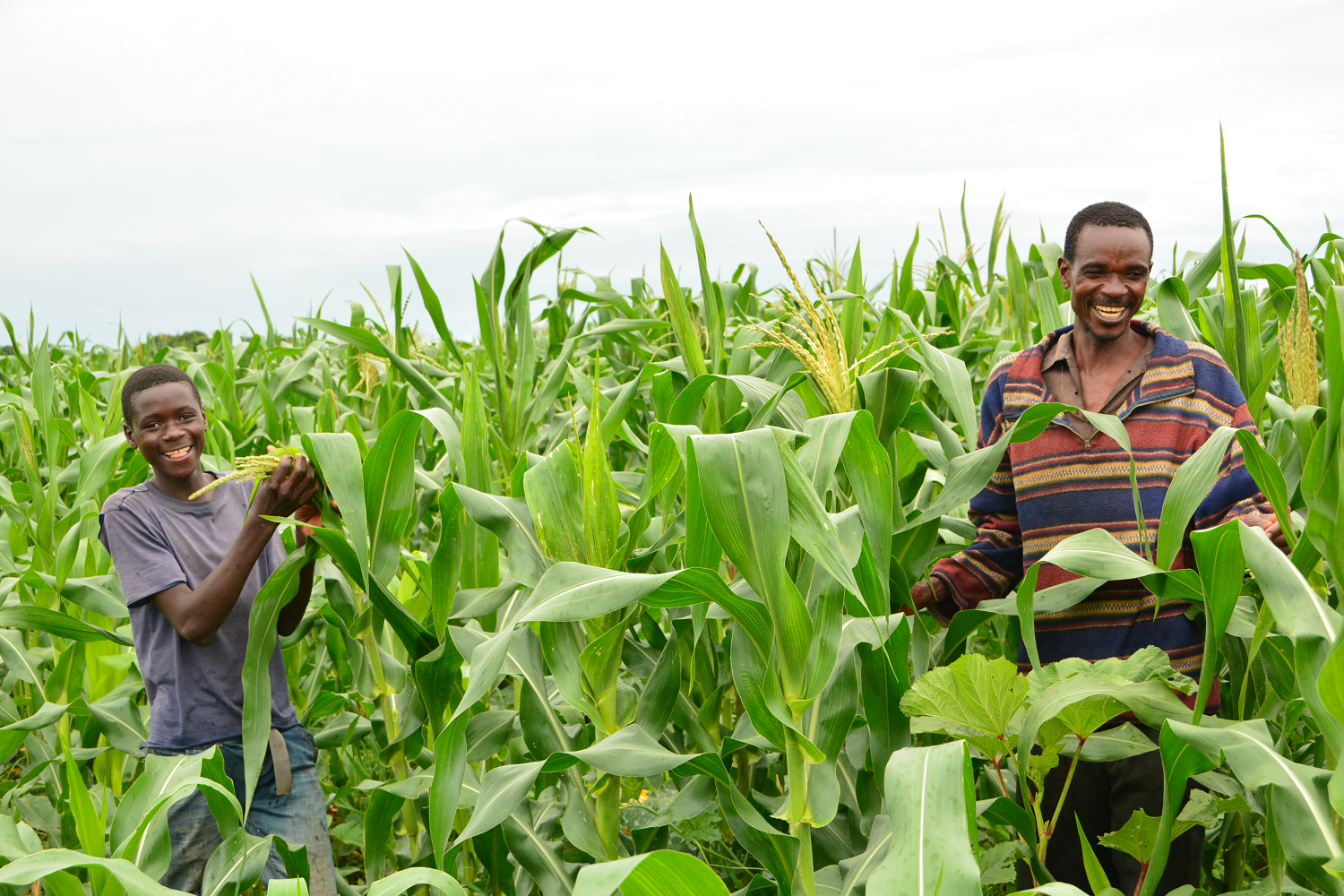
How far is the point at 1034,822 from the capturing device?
2.00 m

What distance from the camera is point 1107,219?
2.27m

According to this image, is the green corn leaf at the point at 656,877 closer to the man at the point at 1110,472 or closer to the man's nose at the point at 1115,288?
the man at the point at 1110,472

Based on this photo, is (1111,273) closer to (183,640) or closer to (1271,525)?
(1271,525)

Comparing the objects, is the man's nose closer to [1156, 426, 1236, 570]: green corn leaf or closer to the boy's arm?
[1156, 426, 1236, 570]: green corn leaf

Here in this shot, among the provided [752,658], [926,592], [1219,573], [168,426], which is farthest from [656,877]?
[168,426]

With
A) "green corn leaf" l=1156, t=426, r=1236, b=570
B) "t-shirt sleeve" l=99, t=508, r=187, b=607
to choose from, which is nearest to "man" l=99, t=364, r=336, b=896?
"t-shirt sleeve" l=99, t=508, r=187, b=607

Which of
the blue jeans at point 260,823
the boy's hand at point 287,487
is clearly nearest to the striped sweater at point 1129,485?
the boy's hand at point 287,487

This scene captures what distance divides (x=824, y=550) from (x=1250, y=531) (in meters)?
0.63

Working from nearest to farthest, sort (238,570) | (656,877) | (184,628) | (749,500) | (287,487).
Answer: (656,877), (749,500), (287,487), (238,570), (184,628)

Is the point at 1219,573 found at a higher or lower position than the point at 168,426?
lower

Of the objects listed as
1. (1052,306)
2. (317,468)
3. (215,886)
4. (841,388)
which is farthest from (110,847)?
(1052,306)

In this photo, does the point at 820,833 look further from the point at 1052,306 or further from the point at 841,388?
the point at 1052,306

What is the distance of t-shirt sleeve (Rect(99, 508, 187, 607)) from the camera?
2355mm

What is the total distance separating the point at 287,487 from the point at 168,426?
63cm
